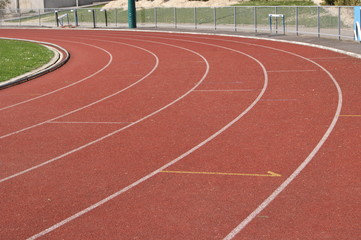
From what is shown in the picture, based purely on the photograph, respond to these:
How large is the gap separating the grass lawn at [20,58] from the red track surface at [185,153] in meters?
2.59

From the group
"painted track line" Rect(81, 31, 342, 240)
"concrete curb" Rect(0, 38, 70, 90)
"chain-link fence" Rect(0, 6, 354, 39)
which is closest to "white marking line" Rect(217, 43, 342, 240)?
"painted track line" Rect(81, 31, 342, 240)

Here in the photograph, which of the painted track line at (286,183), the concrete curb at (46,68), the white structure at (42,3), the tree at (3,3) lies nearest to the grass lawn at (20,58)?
the concrete curb at (46,68)

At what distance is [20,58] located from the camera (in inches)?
1012

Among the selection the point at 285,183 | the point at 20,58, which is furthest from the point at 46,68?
the point at 285,183

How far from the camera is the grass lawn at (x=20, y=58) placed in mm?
21473

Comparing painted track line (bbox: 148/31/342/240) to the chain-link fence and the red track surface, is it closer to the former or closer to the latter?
the red track surface

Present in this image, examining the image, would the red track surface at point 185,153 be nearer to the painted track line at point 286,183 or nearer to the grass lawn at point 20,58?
the painted track line at point 286,183

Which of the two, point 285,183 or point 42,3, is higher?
point 42,3

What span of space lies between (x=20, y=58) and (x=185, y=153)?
17.0 metres

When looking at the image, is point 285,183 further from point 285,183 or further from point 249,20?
point 249,20

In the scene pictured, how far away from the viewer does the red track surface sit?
721 cm

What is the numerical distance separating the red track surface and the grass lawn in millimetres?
2592

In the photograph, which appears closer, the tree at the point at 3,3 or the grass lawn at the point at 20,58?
the grass lawn at the point at 20,58

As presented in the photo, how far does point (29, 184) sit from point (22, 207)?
3.37ft
